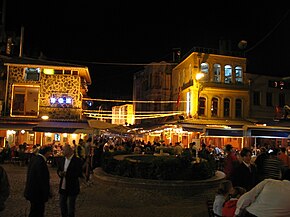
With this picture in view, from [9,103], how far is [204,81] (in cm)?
1724

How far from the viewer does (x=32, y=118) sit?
27.2 meters

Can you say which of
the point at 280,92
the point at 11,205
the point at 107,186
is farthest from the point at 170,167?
the point at 280,92

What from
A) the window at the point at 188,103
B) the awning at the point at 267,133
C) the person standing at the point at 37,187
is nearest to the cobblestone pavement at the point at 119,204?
the person standing at the point at 37,187

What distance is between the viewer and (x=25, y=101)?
2819 centimetres

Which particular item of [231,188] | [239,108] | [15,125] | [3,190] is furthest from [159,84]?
[3,190]

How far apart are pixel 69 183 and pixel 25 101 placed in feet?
75.4

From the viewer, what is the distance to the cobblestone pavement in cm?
867

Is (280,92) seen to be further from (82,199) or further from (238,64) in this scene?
(82,199)

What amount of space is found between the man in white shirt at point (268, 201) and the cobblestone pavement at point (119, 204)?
4.72 m

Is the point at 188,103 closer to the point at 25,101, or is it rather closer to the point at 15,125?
the point at 25,101

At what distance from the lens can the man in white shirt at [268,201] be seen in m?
4.03

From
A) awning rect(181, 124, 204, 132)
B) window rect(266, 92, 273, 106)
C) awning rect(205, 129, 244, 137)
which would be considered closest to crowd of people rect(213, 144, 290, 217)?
awning rect(181, 124, 204, 132)

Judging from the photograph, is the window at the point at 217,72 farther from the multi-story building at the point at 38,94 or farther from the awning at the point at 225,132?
the multi-story building at the point at 38,94

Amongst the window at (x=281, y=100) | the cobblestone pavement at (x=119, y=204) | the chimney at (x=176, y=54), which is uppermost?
the chimney at (x=176, y=54)
